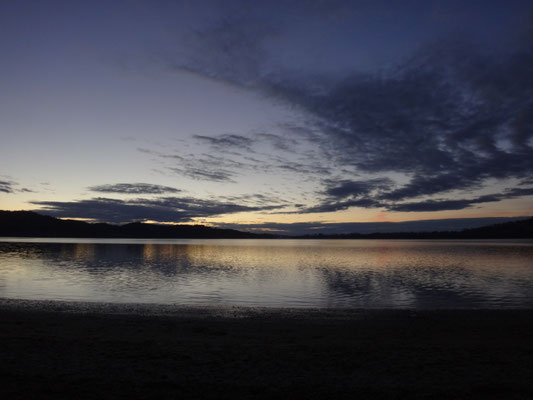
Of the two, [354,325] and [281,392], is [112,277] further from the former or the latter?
[281,392]

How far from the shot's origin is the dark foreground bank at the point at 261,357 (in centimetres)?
869

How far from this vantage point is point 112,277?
40.1 metres

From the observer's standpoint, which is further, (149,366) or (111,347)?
A: (111,347)

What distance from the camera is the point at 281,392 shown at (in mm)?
8586

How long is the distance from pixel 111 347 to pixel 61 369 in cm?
→ 246

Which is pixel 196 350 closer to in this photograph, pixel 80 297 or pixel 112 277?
pixel 80 297

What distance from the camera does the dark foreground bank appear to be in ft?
28.5

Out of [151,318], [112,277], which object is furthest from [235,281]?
[151,318]

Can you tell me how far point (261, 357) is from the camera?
451 inches

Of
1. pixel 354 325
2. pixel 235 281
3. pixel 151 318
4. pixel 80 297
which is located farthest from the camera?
pixel 235 281

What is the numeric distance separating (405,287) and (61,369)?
32500mm

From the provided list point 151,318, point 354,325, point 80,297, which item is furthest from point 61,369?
point 80,297

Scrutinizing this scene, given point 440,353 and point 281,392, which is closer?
point 281,392

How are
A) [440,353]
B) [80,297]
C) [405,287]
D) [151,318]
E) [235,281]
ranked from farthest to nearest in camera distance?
[235,281], [405,287], [80,297], [151,318], [440,353]
